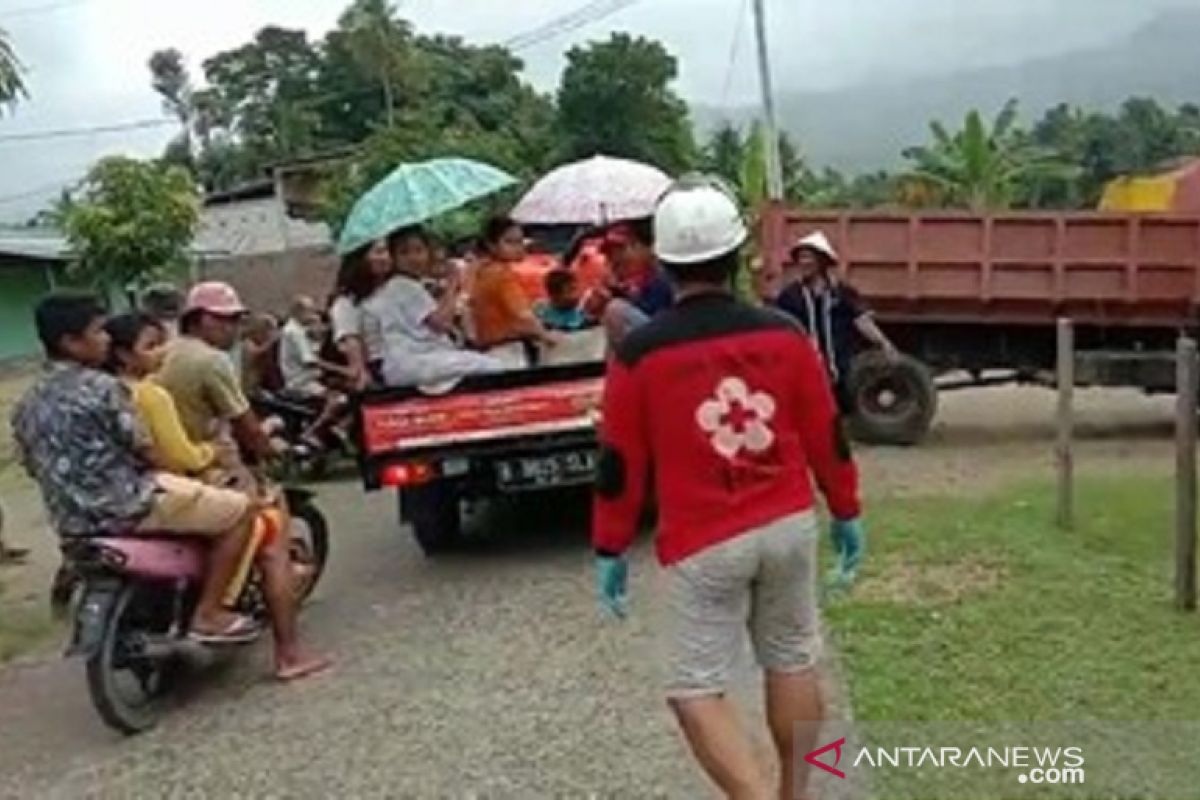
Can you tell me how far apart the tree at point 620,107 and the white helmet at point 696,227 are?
41310 mm

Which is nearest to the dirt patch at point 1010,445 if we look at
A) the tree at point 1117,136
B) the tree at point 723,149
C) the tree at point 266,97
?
the tree at point 723,149

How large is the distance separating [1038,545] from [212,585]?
160 inches

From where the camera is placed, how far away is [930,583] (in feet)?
23.6

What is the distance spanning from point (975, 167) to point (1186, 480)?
21.2 metres

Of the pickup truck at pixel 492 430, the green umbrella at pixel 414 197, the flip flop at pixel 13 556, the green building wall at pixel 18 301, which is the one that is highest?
the green umbrella at pixel 414 197

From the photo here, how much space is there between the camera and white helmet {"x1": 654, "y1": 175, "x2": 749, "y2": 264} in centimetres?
395

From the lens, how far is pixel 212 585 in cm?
641

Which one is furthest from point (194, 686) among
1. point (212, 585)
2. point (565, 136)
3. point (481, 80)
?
point (481, 80)

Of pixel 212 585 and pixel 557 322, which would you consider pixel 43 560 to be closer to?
pixel 557 322

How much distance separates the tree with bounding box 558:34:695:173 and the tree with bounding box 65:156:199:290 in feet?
54.4

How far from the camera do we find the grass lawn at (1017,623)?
17.3 feet

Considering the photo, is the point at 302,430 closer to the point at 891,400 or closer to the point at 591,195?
the point at 591,195

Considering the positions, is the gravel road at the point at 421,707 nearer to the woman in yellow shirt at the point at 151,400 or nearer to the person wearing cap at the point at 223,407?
the person wearing cap at the point at 223,407

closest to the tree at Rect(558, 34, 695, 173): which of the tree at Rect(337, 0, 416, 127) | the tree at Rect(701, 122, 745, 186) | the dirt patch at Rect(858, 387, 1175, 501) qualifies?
the tree at Rect(701, 122, 745, 186)
